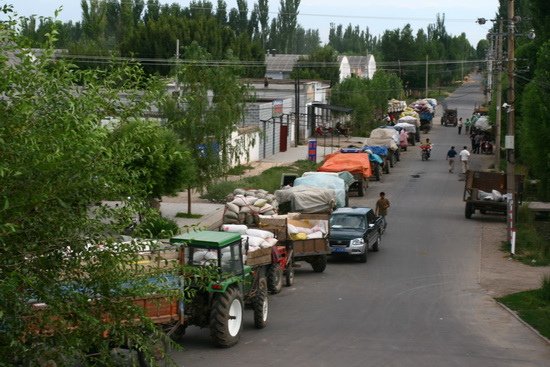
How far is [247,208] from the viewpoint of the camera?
3269 cm

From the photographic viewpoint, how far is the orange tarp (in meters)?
48.0

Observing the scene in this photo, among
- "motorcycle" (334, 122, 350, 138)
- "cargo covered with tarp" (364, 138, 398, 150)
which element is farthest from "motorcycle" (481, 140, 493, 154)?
"cargo covered with tarp" (364, 138, 398, 150)

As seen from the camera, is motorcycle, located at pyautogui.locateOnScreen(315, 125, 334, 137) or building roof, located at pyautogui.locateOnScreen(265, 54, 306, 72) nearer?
motorcycle, located at pyautogui.locateOnScreen(315, 125, 334, 137)

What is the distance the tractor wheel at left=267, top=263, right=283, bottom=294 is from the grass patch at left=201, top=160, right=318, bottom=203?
16.0 metres

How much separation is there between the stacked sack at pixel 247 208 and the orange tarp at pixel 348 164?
11.4 metres

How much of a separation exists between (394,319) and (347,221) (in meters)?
9.60

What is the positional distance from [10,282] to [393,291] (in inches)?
749

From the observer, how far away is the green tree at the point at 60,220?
940 cm

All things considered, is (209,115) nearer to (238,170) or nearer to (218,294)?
(238,170)

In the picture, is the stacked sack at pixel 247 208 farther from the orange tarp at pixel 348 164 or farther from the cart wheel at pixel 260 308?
the orange tarp at pixel 348 164

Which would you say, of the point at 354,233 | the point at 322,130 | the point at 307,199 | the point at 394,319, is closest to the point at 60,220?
the point at 394,319

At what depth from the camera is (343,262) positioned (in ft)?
105

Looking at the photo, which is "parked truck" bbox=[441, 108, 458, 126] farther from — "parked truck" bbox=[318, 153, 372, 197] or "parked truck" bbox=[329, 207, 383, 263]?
"parked truck" bbox=[329, 207, 383, 263]

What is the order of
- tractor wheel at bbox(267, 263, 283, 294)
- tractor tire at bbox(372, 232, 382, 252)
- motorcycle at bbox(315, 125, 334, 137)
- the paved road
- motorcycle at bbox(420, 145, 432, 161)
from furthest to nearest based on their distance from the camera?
motorcycle at bbox(315, 125, 334, 137) → motorcycle at bbox(420, 145, 432, 161) → tractor tire at bbox(372, 232, 382, 252) → tractor wheel at bbox(267, 263, 283, 294) → the paved road
